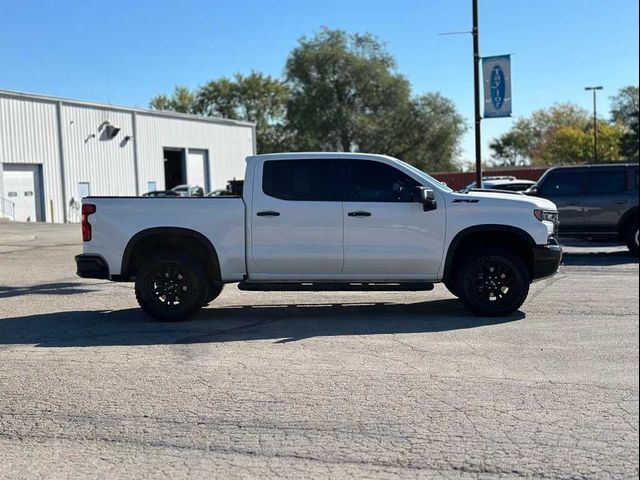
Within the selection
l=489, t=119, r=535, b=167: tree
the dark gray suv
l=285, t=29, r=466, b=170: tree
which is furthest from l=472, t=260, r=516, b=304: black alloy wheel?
l=489, t=119, r=535, b=167: tree

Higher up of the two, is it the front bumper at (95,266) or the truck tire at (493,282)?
the front bumper at (95,266)

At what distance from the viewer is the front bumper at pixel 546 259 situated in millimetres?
8609

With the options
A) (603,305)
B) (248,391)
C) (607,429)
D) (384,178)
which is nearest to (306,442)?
(248,391)

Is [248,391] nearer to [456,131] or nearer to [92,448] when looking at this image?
[92,448]

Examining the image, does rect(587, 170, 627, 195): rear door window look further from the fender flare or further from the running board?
the running board

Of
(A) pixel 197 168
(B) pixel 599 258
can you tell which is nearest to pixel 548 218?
(B) pixel 599 258

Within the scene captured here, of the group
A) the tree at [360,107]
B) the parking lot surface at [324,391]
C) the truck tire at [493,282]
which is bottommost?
the parking lot surface at [324,391]

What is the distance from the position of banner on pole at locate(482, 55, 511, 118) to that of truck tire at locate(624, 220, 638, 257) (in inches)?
151

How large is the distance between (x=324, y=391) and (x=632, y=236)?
39.4 ft

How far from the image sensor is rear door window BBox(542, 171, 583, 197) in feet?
52.7

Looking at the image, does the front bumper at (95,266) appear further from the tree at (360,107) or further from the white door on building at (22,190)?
the tree at (360,107)

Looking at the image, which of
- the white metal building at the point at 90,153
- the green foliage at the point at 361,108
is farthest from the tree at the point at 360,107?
the white metal building at the point at 90,153

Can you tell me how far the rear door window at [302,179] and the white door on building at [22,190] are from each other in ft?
101

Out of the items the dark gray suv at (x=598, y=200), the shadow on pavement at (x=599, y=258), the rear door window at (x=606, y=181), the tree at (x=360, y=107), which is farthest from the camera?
the tree at (x=360, y=107)
